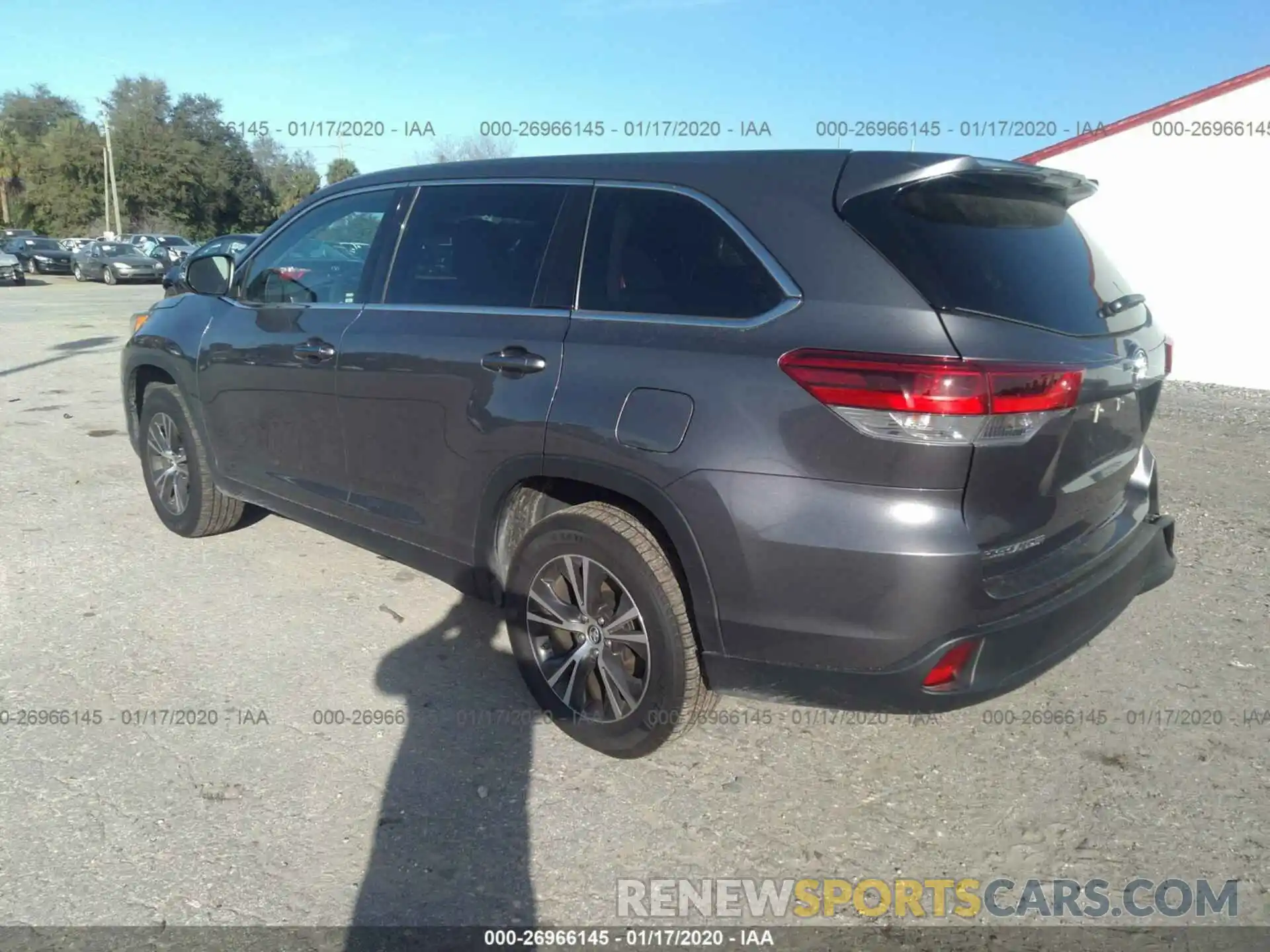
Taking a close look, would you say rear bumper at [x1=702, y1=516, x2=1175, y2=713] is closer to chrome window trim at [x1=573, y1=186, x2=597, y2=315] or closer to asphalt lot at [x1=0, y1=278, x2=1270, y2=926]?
asphalt lot at [x1=0, y1=278, x2=1270, y2=926]

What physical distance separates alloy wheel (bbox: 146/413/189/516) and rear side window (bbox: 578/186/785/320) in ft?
9.71

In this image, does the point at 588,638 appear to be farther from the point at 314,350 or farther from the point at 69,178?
the point at 69,178

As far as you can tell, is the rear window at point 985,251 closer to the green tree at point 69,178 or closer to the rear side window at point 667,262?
the rear side window at point 667,262

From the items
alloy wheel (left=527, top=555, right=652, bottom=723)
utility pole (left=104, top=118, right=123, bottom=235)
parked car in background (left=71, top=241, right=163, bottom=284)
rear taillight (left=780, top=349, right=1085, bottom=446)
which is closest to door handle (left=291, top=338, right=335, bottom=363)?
alloy wheel (left=527, top=555, right=652, bottom=723)

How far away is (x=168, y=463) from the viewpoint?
5242 millimetres

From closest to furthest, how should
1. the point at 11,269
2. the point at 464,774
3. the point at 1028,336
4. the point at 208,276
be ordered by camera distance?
the point at 1028,336 → the point at 464,774 → the point at 208,276 → the point at 11,269

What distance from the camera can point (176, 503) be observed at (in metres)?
Answer: 5.22

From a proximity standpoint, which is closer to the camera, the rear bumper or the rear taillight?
the rear taillight

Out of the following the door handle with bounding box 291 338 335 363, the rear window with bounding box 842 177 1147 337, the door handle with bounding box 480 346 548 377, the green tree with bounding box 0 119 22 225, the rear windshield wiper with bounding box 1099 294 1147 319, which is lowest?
the door handle with bounding box 291 338 335 363

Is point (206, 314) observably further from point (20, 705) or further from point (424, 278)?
point (20, 705)

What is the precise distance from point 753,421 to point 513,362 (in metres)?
0.98

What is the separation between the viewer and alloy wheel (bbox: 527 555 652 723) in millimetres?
3088

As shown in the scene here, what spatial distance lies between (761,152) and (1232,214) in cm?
1303

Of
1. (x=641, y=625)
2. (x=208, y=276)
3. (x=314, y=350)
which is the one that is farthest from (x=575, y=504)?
(x=208, y=276)
